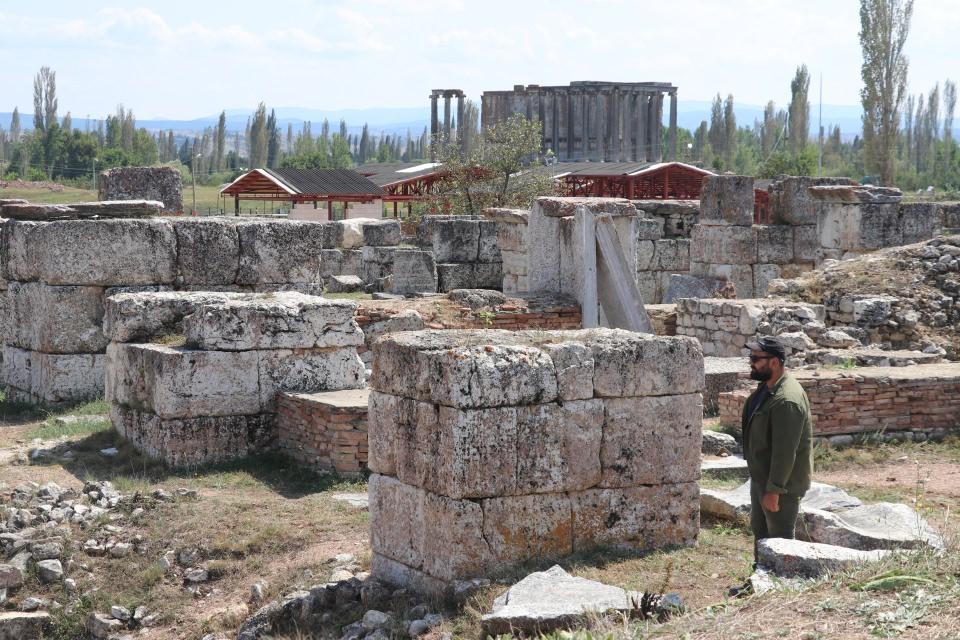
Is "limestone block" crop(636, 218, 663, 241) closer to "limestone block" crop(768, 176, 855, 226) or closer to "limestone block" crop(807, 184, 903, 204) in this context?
"limestone block" crop(768, 176, 855, 226)

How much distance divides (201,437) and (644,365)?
4.09 meters

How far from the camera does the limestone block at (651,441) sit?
6824 millimetres

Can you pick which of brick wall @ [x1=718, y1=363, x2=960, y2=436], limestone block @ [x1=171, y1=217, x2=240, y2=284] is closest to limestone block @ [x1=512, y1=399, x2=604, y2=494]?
brick wall @ [x1=718, y1=363, x2=960, y2=436]

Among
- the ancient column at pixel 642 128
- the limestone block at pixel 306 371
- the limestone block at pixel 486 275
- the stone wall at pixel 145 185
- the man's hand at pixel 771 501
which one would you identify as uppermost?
the ancient column at pixel 642 128

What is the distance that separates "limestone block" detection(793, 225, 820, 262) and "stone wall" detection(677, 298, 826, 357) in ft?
23.3

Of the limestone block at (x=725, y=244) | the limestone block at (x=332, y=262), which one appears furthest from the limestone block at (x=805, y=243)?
the limestone block at (x=332, y=262)

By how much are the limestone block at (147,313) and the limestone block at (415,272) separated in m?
9.13

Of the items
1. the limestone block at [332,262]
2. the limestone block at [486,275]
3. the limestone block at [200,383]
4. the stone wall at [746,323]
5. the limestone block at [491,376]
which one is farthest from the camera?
the limestone block at [332,262]

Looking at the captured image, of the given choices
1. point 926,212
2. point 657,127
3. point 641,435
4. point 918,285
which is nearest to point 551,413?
point 641,435

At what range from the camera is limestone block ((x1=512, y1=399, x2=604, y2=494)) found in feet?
21.4

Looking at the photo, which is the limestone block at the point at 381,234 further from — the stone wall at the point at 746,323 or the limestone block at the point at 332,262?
the stone wall at the point at 746,323

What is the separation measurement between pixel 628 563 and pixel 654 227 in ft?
50.7

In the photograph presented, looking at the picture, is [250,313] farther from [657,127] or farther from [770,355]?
[657,127]

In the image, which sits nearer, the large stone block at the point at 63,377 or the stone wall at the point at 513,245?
the large stone block at the point at 63,377
